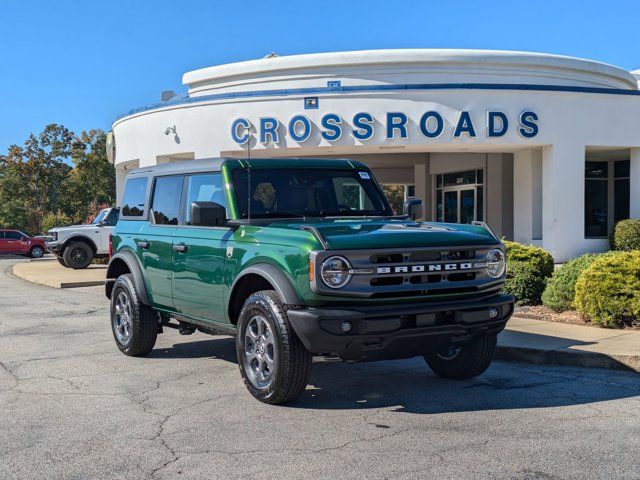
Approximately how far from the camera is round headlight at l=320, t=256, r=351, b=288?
540 cm

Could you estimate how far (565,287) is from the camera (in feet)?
34.4

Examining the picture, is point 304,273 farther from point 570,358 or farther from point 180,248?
point 570,358

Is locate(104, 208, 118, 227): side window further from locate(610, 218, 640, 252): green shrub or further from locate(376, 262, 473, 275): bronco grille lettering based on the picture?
locate(376, 262, 473, 275): bronco grille lettering

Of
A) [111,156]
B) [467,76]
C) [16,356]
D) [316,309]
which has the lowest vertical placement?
[16,356]

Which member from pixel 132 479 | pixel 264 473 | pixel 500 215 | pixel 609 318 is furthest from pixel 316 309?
pixel 500 215

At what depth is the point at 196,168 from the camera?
7.44m

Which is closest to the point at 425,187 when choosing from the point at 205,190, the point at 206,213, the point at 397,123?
the point at 397,123

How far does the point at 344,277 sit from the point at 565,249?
54.5ft

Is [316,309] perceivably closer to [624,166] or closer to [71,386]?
[71,386]

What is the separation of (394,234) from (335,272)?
2.09 feet

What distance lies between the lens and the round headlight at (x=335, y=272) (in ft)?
17.7

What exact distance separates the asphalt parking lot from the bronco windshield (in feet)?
5.32

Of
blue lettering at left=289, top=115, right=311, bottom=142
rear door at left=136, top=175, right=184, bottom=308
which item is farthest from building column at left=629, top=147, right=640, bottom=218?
rear door at left=136, top=175, right=184, bottom=308

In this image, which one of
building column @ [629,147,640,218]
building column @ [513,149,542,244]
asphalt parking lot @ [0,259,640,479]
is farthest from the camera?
building column @ [513,149,542,244]
